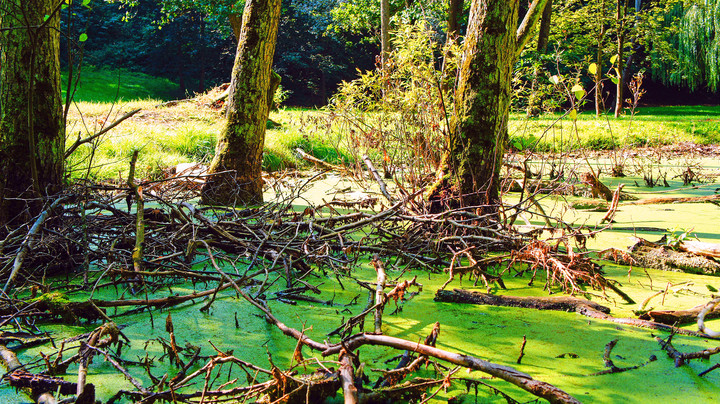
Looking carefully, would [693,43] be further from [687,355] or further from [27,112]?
[27,112]

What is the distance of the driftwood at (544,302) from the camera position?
2.47 metres

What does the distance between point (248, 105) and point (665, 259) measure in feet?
12.0

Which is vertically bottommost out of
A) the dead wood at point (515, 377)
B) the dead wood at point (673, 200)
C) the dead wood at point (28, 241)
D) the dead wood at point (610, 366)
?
the dead wood at point (610, 366)

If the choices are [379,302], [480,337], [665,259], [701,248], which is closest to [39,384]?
[379,302]

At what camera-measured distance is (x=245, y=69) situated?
16.8 ft

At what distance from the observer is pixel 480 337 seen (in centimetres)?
229

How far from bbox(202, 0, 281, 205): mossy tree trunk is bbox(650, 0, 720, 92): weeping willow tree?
17.2m

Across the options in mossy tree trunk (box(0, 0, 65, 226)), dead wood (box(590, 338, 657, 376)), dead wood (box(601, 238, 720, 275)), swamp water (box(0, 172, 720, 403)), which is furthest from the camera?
dead wood (box(601, 238, 720, 275))

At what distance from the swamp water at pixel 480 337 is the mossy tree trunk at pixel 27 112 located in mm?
923

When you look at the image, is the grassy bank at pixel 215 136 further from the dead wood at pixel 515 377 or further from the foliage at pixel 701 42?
the foliage at pixel 701 42

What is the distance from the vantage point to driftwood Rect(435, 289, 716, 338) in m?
2.47

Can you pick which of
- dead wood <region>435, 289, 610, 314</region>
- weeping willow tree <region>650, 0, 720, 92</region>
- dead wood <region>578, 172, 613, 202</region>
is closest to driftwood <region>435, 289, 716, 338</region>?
dead wood <region>435, 289, 610, 314</region>

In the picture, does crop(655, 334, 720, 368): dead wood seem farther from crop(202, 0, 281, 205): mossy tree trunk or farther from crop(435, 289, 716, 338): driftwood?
crop(202, 0, 281, 205): mossy tree trunk

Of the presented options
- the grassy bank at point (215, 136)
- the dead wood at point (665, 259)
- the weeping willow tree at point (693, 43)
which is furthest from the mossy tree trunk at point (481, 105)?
the weeping willow tree at point (693, 43)
